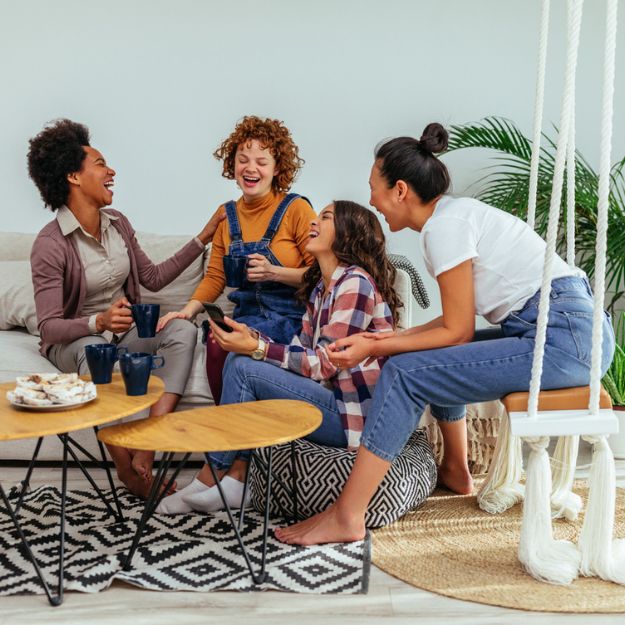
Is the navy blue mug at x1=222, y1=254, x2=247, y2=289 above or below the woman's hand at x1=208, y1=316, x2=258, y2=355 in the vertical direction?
above

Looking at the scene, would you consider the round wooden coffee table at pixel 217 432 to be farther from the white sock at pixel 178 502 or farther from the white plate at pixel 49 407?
the white sock at pixel 178 502

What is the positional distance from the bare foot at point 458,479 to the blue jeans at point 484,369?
0.62 metres

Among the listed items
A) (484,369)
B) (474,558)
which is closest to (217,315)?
(484,369)

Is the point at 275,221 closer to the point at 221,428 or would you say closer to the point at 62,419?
the point at 221,428

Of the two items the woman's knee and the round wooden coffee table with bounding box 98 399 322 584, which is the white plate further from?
the woman's knee

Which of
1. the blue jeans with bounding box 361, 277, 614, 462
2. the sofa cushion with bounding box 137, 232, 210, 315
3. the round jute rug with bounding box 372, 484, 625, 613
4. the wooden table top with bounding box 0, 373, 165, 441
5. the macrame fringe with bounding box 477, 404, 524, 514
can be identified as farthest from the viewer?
the sofa cushion with bounding box 137, 232, 210, 315

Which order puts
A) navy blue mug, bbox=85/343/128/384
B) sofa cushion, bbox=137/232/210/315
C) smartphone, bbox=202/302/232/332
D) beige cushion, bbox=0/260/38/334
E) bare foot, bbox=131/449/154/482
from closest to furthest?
navy blue mug, bbox=85/343/128/384 < smartphone, bbox=202/302/232/332 < bare foot, bbox=131/449/154/482 < beige cushion, bbox=0/260/38/334 < sofa cushion, bbox=137/232/210/315

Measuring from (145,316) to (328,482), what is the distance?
2.42 feet

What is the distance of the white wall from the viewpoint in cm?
384

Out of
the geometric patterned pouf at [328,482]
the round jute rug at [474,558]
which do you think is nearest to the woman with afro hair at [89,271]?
the geometric patterned pouf at [328,482]

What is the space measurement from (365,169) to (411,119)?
0.36 metres

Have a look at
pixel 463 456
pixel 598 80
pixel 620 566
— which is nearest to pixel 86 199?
pixel 463 456

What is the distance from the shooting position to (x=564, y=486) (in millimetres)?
2279

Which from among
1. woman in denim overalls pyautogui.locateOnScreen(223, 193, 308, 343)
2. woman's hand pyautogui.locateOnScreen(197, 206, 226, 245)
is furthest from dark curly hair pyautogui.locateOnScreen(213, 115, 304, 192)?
woman's hand pyautogui.locateOnScreen(197, 206, 226, 245)
